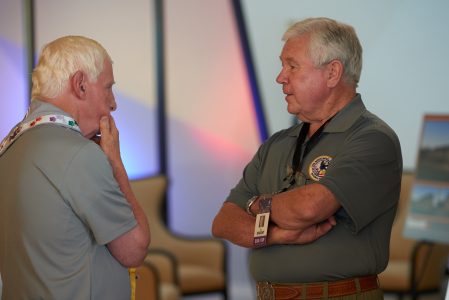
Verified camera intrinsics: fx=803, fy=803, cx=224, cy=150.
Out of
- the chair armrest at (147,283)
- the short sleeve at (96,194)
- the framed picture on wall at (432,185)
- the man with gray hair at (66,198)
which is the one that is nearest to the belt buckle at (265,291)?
the man with gray hair at (66,198)

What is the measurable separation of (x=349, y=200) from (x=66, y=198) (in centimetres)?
88

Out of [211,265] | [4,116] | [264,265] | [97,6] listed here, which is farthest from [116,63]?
[264,265]

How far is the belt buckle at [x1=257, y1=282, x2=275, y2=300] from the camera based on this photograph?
274 centimetres

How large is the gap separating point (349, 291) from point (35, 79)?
1.21m

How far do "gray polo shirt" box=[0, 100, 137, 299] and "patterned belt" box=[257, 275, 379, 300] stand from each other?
60 cm

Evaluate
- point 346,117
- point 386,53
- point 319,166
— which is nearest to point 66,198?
point 319,166

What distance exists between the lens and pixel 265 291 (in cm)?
277

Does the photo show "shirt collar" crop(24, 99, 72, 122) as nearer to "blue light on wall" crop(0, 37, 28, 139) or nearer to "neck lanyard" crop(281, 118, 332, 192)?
"neck lanyard" crop(281, 118, 332, 192)

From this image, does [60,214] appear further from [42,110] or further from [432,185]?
[432,185]

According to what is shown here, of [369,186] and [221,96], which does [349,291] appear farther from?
[221,96]

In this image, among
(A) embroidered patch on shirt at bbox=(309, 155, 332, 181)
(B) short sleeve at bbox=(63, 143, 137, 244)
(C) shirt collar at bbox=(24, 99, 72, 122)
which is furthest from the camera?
(A) embroidered patch on shirt at bbox=(309, 155, 332, 181)

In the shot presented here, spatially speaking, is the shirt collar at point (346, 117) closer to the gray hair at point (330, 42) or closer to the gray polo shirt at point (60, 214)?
the gray hair at point (330, 42)

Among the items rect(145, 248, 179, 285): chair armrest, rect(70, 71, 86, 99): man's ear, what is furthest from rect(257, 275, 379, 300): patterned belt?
rect(145, 248, 179, 285): chair armrest

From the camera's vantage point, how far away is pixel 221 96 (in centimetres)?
532
